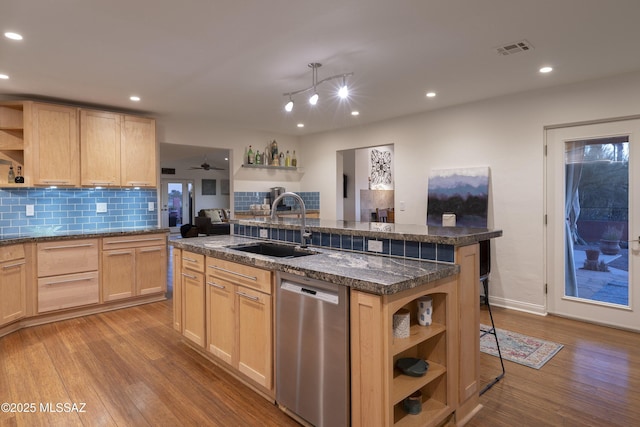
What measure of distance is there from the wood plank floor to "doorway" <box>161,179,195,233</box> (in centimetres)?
929

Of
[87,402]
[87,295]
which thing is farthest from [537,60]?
[87,295]

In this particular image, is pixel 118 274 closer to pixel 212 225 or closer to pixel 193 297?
pixel 193 297

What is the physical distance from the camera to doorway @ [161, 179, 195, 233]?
41.1ft

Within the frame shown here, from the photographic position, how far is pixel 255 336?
2361 millimetres

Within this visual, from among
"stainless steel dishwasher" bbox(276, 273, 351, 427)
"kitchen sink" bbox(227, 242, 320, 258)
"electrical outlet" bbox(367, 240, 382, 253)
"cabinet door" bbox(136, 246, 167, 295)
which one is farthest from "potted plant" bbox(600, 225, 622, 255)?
"cabinet door" bbox(136, 246, 167, 295)

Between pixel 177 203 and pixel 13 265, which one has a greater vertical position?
pixel 177 203

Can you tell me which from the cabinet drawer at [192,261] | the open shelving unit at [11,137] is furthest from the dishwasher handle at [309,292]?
the open shelving unit at [11,137]

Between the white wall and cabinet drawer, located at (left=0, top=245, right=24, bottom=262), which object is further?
the white wall

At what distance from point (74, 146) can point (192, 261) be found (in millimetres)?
2470

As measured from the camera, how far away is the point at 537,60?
314 centimetres


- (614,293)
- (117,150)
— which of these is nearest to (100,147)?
(117,150)

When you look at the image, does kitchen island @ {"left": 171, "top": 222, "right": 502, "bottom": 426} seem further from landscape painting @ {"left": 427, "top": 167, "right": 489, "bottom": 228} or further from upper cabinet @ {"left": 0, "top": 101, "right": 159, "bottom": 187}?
upper cabinet @ {"left": 0, "top": 101, "right": 159, "bottom": 187}

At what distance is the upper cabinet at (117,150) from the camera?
431cm

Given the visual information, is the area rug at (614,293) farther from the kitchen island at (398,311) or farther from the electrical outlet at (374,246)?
the electrical outlet at (374,246)
